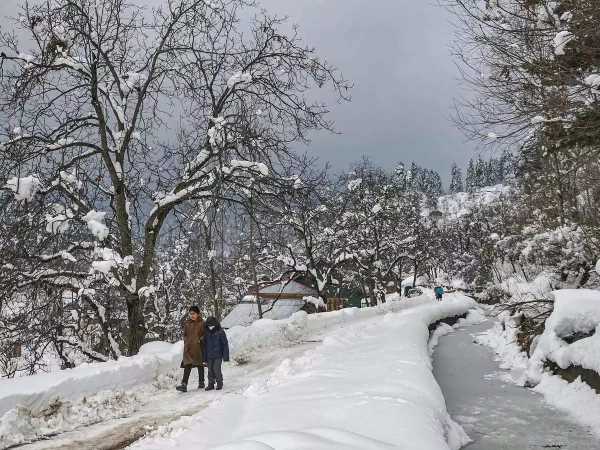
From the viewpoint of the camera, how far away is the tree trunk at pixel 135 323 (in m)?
11.5

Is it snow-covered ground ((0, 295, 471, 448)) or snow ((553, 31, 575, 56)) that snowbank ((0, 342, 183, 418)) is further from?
snow ((553, 31, 575, 56))

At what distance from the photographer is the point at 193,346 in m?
10.8

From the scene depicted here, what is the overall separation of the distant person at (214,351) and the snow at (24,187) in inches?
164

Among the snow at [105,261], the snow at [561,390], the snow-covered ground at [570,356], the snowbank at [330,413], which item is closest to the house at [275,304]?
the snow at [561,390]

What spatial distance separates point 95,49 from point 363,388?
27.6 feet

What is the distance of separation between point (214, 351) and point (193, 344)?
0.58m

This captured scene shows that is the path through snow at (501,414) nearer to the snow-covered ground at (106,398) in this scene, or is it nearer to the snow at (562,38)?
the snow-covered ground at (106,398)

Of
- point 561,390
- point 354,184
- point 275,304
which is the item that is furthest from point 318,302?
point 561,390

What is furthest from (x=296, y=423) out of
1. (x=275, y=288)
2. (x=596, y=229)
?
(x=275, y=288)

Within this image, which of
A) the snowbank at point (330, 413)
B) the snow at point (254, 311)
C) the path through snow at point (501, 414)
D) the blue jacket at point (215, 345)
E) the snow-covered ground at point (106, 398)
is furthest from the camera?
the snow at point (254, 311)

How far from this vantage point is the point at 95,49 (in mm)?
10664

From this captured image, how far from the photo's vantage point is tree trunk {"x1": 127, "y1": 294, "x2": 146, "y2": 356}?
11531 mm

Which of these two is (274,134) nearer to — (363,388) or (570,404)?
(363,388)

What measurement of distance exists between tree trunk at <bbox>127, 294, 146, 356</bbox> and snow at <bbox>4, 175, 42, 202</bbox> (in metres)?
3.30
